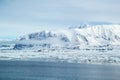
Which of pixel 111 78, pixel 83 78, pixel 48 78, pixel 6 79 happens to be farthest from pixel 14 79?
pixel 111 78

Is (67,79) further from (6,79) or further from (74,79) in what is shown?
(6,79)

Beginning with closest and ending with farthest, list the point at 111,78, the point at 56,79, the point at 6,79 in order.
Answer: the point at 6,79
the point at 56,79
the point at 111,78

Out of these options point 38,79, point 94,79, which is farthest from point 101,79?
point 38,79

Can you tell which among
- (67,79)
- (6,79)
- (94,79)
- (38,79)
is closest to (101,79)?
(94,79)

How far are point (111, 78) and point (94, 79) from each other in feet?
30.0

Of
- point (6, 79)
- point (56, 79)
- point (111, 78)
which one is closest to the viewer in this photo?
point (6, 79)

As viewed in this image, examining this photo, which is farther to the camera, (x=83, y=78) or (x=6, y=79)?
(x=83, y=78)

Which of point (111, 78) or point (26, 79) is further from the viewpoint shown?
point (111, 78)

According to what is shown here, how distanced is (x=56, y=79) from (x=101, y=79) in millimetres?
15604

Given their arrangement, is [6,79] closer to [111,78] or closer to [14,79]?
[14,79]

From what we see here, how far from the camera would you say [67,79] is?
129 m

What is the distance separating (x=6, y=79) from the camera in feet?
397

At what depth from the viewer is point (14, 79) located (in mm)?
123188

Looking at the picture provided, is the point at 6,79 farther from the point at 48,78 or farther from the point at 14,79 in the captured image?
the point at 48,78
